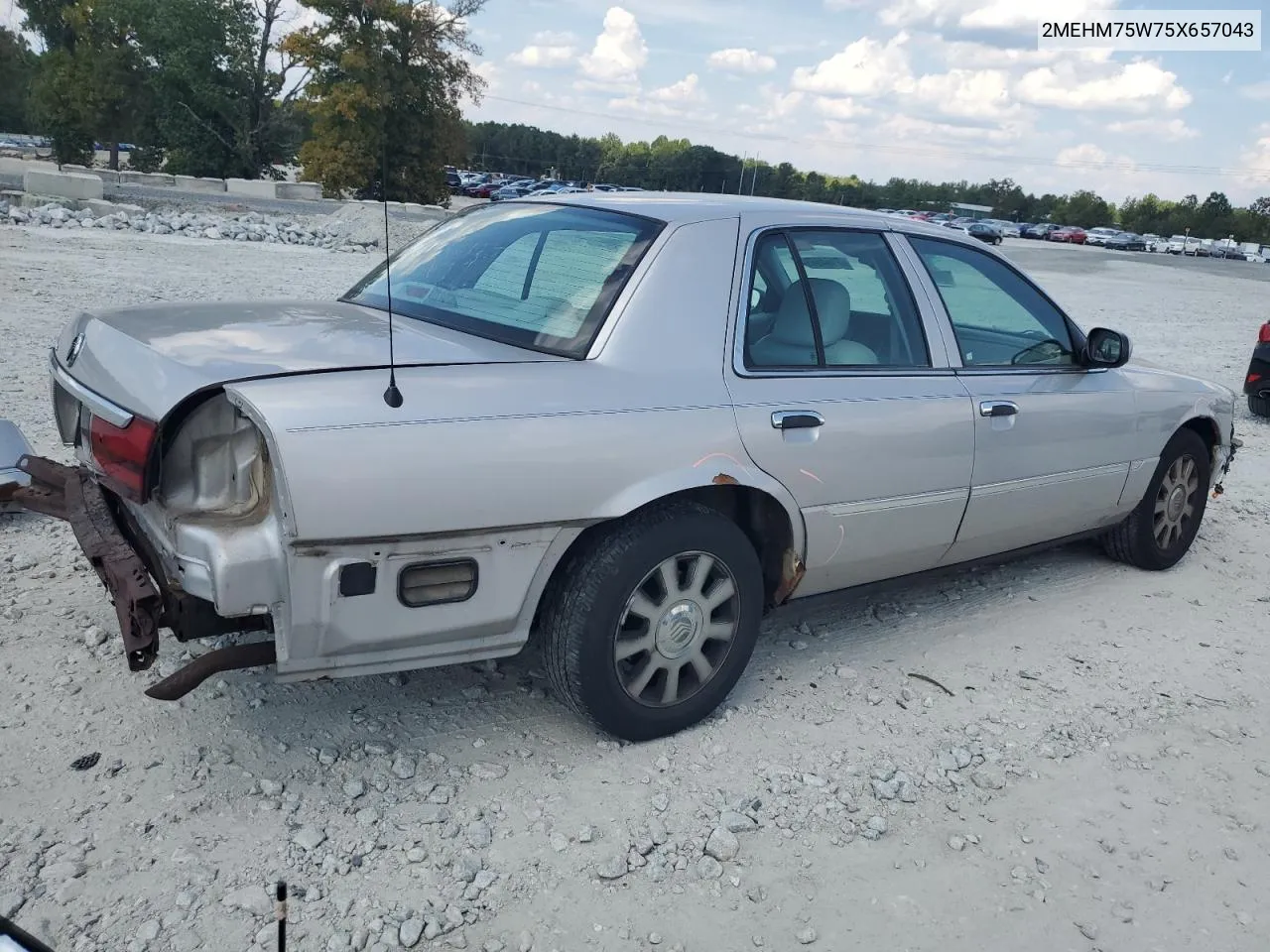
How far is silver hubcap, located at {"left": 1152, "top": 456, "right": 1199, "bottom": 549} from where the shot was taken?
5.41 meters

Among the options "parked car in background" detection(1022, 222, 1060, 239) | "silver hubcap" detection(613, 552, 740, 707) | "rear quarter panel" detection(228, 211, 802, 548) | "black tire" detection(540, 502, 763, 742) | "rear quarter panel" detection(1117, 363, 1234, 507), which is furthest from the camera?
"parked car in background" detection(1022, 222, 1060, 239)

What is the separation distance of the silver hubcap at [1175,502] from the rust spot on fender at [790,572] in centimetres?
260

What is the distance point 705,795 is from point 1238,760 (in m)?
1.93

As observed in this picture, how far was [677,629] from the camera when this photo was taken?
3432 mm

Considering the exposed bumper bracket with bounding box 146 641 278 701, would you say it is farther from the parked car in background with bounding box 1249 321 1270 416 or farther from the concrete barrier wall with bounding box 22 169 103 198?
the concrete barrier wall with bounding box 22 169 103 198

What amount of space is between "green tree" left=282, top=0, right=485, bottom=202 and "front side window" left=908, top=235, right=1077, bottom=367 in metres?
37.2

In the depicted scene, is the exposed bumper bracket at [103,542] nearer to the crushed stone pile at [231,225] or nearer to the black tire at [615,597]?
the black tire at [615,597]

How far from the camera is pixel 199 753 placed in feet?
10.6

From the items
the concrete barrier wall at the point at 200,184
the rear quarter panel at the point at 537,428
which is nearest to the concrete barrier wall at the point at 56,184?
the concrete barrier wall at the point at 200,184

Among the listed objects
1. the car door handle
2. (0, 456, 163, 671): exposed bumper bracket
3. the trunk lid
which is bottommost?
(0, 456, 163, 671): exposed bumper bracket

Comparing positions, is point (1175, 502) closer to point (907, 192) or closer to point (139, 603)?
point (139, 603)

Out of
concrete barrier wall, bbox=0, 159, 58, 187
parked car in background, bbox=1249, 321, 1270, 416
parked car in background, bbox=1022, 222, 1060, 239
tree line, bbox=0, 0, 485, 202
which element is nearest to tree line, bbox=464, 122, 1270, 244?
parked car in background, bbox=1022, 222, 1060, 239

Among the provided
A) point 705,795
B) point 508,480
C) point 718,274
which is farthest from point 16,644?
point 718,274

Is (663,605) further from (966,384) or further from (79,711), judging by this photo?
(79,711)
